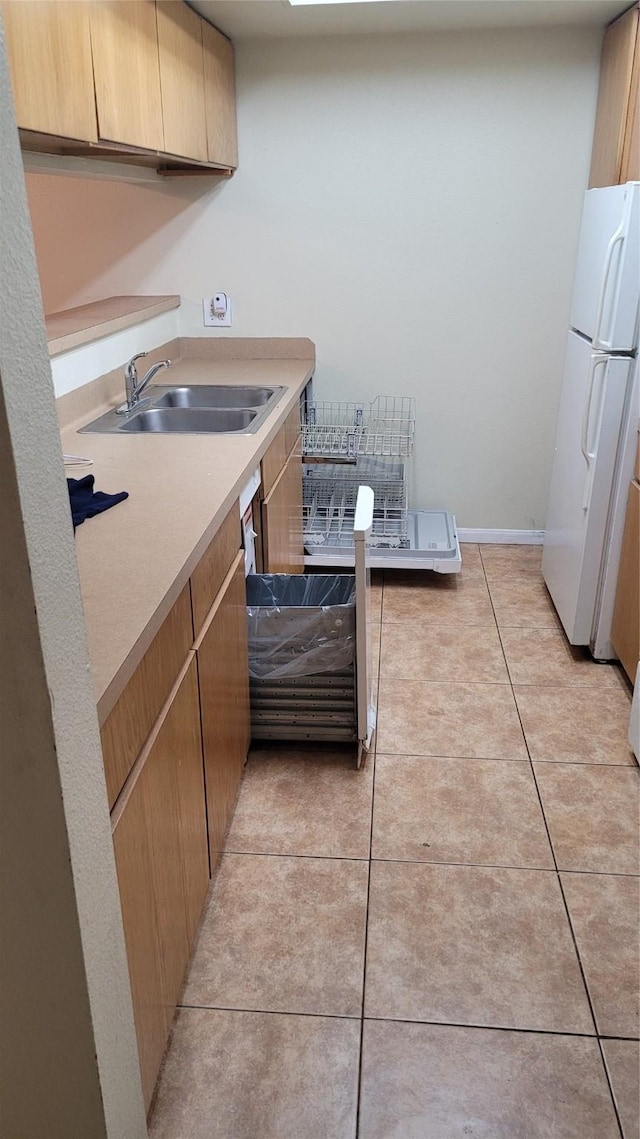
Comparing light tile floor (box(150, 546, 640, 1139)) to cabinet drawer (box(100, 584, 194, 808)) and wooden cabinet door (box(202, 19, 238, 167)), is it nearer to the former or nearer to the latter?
cabinet drawer (box(100, 584, 194, 808))

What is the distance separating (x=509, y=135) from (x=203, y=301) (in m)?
1.40

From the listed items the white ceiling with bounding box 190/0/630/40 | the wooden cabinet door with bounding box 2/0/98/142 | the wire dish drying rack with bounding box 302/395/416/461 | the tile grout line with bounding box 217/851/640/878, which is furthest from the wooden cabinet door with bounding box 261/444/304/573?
the white ceiling with bounding box 190/0/630/40

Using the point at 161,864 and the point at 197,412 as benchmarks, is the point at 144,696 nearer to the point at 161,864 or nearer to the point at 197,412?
the point at 161,864

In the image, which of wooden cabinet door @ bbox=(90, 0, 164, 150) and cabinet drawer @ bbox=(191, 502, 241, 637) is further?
wooden cabinet door @ bbox=(90, 0, 164, 150)

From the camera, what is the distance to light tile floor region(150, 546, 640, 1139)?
58.1 inches

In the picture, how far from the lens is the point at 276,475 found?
2.79 meters

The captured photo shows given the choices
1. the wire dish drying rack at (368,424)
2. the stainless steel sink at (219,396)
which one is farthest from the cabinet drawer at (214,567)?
the wire dish drying rack at (368,424)

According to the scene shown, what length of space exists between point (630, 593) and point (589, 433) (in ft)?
1.73

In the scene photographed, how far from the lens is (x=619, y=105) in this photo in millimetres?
2914

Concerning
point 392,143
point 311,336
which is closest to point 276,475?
point 311,336

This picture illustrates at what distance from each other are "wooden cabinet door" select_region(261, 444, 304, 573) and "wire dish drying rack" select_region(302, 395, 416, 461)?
0.31 meters

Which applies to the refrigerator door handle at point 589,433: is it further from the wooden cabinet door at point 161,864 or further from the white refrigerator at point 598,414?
the wooden cabinet door at point 161,864

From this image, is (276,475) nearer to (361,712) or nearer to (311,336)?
(361,712)

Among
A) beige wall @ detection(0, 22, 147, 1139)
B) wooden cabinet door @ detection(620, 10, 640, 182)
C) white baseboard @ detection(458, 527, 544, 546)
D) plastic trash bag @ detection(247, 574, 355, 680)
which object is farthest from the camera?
white baseboard @ detection(458, 527, 544, 546)
